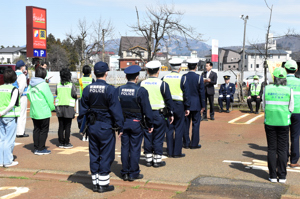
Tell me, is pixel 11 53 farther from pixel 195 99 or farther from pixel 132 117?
pixel 132 117

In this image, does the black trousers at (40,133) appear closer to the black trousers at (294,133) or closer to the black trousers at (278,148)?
the black trousers at (278,148)

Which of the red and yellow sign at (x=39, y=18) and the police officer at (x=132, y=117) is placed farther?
the red and yellow sign at (x=39, y=18)

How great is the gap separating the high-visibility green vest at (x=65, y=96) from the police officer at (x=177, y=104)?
8.26 ft

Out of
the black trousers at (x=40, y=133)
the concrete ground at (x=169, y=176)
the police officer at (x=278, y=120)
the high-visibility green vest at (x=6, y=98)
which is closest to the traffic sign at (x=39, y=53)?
the concrete ground at (x=169, y=176)

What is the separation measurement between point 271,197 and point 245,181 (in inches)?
32.1

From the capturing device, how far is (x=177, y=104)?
25.4ft

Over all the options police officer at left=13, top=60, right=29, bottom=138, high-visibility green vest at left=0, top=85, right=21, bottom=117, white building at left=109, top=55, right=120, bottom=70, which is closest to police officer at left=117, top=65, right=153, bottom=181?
high-visibility green vest at left=0, top=85, right=21, bottom=117

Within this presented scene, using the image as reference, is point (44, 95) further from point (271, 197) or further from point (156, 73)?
point (271, 197)

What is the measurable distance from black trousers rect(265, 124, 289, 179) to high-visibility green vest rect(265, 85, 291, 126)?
0.11 m

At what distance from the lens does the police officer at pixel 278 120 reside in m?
5.88

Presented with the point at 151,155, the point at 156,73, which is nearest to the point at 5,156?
the point at 151,155

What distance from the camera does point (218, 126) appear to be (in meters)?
12.3

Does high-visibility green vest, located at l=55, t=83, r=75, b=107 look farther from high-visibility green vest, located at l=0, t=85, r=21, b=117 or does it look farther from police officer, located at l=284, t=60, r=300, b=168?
police officer, located at l=284, t=60, r=300, b=168

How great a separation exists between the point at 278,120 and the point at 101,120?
9.51 feet
